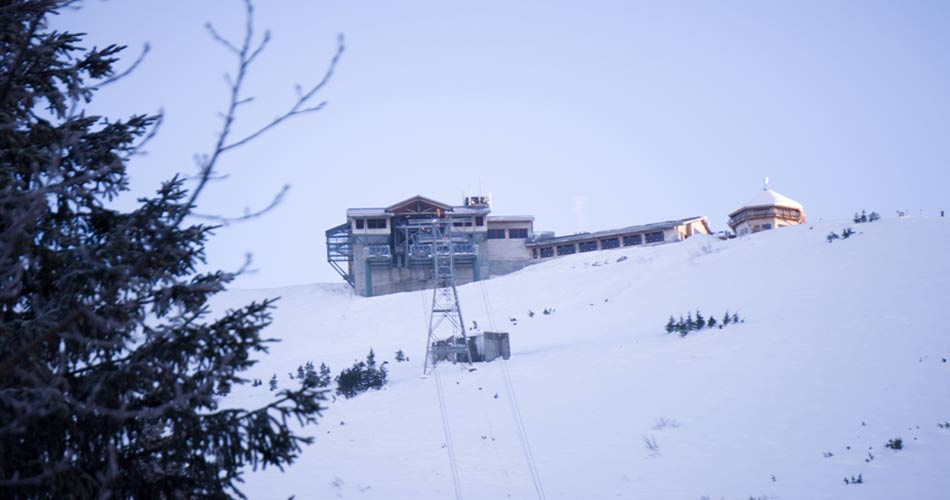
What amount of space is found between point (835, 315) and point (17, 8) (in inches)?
1025

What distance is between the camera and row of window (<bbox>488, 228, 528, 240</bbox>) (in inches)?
2477

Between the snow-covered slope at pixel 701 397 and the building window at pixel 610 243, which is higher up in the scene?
the building window at pixel 610 243

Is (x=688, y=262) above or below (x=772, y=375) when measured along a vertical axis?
above

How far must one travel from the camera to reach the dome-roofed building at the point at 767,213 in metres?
54.2

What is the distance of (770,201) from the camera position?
5459 cm

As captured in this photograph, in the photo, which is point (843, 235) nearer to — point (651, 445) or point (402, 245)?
point (651, 445)

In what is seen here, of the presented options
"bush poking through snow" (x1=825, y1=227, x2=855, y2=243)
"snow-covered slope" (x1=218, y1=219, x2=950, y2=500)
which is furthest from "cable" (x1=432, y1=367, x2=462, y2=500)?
"bush poking through snow" (x1=825, y1=227, x2=855, y2=243)

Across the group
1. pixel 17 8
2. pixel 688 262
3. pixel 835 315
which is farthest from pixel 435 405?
pixel 688 262

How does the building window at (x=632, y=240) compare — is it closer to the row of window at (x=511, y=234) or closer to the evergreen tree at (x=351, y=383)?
the row of window at (x=511, y=234)

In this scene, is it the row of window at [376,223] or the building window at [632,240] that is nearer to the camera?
the row of window at [376,223]

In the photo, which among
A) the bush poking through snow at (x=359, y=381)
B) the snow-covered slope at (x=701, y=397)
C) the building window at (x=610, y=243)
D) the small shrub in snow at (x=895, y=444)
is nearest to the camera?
the small shrub in snow at (x=895, y=444)

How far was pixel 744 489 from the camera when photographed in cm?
1327

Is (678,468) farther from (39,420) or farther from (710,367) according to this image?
(39,420)

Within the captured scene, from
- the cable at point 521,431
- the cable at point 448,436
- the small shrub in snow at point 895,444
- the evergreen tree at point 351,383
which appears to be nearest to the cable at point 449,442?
the cable at point 448,436
